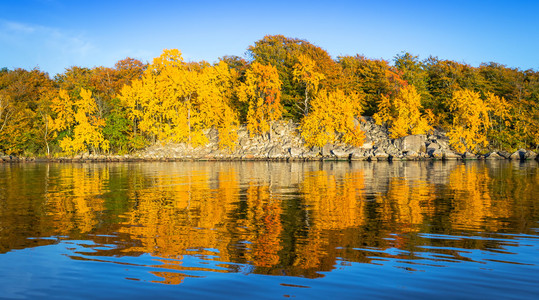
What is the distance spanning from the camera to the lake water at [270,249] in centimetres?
623

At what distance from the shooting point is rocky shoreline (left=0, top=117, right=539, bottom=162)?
2478 inches

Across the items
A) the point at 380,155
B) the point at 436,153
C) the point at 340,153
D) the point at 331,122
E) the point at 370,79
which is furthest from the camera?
the point at 370,79

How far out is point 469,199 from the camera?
673 inches

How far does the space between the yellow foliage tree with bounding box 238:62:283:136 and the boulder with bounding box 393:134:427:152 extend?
20462 mm

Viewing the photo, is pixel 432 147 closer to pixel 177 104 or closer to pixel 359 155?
pixel 359 155

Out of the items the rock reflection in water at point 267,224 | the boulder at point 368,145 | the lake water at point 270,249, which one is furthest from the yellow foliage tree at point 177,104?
the lake water at point 270,249

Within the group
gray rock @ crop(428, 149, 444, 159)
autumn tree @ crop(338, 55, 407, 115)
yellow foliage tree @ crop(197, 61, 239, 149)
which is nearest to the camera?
gray rock @ crop(428, 149, 444, 159)

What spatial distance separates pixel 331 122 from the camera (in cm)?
6781

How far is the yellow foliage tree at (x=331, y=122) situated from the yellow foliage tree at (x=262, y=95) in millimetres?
5969

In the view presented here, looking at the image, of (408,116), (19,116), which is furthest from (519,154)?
(19,116)

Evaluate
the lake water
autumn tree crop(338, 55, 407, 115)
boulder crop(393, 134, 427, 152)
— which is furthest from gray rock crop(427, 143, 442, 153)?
the lake water

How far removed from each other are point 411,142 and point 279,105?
22762 millimetres

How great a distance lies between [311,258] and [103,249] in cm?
451

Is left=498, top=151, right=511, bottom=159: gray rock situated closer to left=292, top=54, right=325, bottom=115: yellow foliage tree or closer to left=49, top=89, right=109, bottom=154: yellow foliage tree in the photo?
left=292, top=54, right=325, bottom=115: yellow foliage tree
